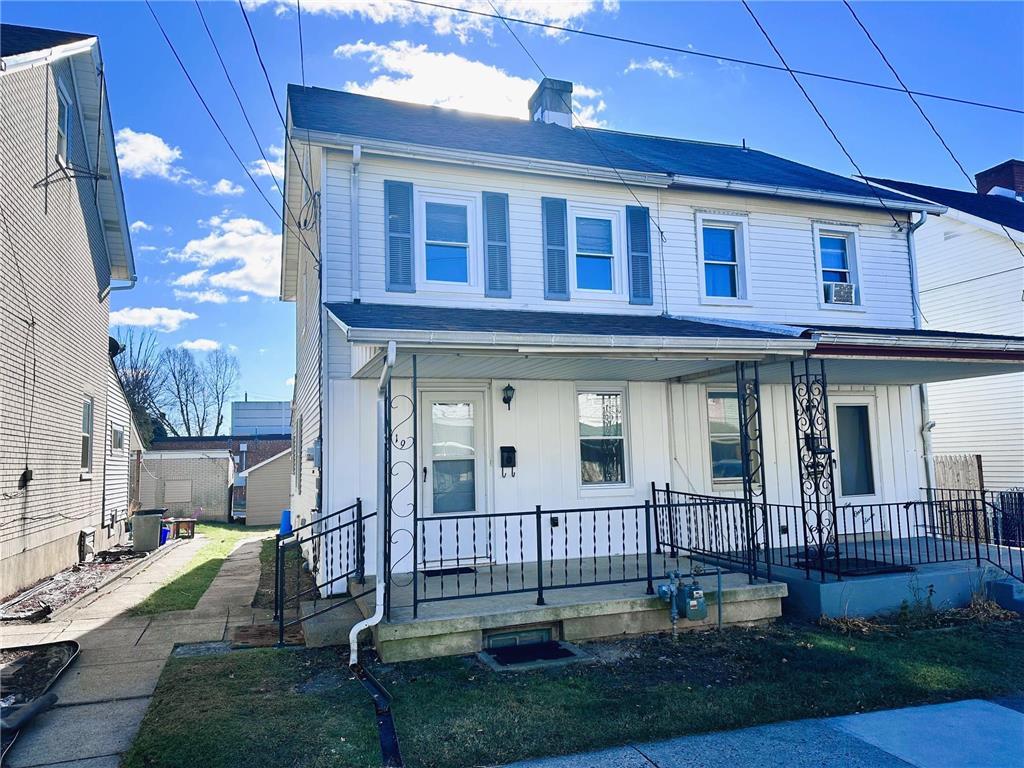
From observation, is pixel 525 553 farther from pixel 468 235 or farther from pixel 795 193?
pixel 795 193

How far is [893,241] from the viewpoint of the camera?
11086mm

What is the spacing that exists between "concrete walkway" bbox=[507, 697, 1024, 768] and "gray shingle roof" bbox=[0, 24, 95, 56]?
31.7 feet

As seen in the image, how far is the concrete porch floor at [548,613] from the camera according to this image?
588cm

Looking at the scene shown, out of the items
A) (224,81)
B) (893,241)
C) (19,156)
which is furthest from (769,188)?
(19,156)

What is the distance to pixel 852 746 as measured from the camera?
14.4ft

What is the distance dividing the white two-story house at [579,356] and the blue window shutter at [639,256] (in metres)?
0.03

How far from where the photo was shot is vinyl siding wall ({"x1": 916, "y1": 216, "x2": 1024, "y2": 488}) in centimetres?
1526

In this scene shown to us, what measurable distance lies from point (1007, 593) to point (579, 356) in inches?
222

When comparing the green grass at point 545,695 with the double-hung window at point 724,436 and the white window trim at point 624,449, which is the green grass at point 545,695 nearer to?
the white window trim at point 624,449

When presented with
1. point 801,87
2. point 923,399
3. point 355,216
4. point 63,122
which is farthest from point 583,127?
point 63,122

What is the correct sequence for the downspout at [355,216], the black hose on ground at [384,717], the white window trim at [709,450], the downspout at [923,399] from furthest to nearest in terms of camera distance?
1. the downspout at [923,399]
2. the white window trim at [709,450]
3. the downspout at [355,216]
4. the black hose on ground at [384,717]

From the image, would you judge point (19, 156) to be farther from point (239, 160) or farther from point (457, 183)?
point (457, 183)

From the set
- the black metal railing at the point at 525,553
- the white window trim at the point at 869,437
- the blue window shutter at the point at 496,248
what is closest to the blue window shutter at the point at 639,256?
the blue window shutter at the point at 496,248

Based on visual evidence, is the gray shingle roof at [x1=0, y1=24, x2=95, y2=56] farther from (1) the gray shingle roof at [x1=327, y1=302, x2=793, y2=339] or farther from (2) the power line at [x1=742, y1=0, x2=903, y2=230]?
(2) the power line at [x1=742, y1=0, x2=903, y2=230]
